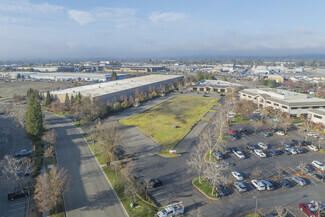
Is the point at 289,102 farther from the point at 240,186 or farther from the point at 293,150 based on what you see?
the point at 240,186

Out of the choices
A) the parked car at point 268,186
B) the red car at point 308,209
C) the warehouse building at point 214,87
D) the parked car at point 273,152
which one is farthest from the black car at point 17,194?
the warehouse building at point 214,87

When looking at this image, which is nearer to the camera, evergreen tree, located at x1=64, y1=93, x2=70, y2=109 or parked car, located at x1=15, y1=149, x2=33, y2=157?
parked car, located at x1=15, y1=149, x2=33, y2=157

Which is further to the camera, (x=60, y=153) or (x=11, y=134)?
(x=11, y=134)

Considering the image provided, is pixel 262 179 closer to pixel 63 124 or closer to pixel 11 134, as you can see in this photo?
pixel 63 124

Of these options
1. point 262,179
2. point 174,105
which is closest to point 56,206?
point 262,179

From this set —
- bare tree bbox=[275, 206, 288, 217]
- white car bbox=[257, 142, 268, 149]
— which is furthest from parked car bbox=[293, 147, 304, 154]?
bare tree bbox=[275, 206, 288, 217]

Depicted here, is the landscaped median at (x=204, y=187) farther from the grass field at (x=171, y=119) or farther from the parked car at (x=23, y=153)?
the parked car at (x=23, y=153)

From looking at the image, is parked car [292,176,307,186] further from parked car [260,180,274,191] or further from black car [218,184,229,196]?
black car [218,184,229,196]
